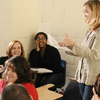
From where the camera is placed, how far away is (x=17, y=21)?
12.4 feet

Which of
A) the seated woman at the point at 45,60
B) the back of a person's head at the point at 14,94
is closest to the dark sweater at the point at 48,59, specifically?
the seated woman at the point at 45,60

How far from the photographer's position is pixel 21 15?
3848 mm

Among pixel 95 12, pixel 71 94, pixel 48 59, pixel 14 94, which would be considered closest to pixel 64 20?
pixel 48 59

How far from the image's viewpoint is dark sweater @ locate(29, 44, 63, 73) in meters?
3.91

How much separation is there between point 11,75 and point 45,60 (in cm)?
169

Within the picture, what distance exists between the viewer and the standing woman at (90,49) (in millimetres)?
2365

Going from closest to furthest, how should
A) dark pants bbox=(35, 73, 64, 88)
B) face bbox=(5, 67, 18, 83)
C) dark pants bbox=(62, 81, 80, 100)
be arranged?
1. face bbox=(5, 67, 18, 83)
2. dark pants bbox=(62, 81, 80, 100)
3. dark pants bbox=(35, 73, 64, 88)

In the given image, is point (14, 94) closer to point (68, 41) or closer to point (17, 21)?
point (68, 41)

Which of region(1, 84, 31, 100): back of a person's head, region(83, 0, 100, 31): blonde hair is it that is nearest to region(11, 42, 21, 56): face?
region(83, 0, 100, 31): blonde hair

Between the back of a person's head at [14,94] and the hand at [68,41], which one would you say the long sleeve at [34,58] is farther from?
the back of a person's head at [14,94]

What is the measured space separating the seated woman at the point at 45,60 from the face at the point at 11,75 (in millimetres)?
1432

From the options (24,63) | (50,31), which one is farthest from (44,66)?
(24,63)

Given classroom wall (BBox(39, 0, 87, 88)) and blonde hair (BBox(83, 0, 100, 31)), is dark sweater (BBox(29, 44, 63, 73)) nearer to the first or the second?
classroom wall (BBox(39, 0, 87, 88))

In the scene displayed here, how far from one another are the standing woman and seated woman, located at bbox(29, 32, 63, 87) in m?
1.34
